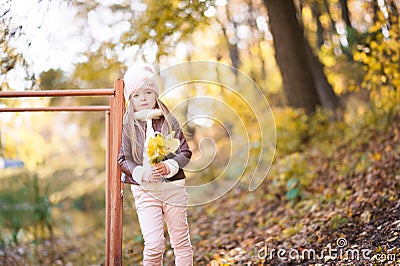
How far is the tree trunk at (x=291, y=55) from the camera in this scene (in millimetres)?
8828

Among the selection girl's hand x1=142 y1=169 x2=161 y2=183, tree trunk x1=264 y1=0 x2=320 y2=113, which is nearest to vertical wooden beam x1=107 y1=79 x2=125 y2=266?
girl's hand x1=142 y1=169 x2=161 y2=183

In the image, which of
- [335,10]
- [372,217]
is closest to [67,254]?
[372,217]

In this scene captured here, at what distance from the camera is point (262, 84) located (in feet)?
57.0

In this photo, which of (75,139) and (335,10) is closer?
(335,10)

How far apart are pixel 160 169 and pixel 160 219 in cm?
33

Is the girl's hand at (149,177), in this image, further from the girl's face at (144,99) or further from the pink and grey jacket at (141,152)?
the girl's face at (144,99)

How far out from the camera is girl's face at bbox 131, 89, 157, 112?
139 inches

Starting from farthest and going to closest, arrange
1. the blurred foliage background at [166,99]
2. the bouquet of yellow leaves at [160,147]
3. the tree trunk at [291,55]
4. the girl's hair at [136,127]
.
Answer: the tree trunk at [291,55] < the blurred foliage background at [166,99] < the girl's hair at [136,127] < the bouquet of yellow leaves at [160,147]

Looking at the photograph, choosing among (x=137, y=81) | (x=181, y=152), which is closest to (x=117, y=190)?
(x=181, y=152)

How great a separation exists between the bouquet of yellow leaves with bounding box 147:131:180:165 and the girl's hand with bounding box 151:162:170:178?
0.03m

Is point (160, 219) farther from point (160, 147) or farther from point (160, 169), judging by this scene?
point (160, 147)

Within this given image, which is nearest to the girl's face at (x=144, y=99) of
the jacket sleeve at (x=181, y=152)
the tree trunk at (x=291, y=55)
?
the jacket sleeve at (x=181, y=152)

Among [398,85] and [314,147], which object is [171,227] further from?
[314,147]

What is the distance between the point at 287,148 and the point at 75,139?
42.1 ft
